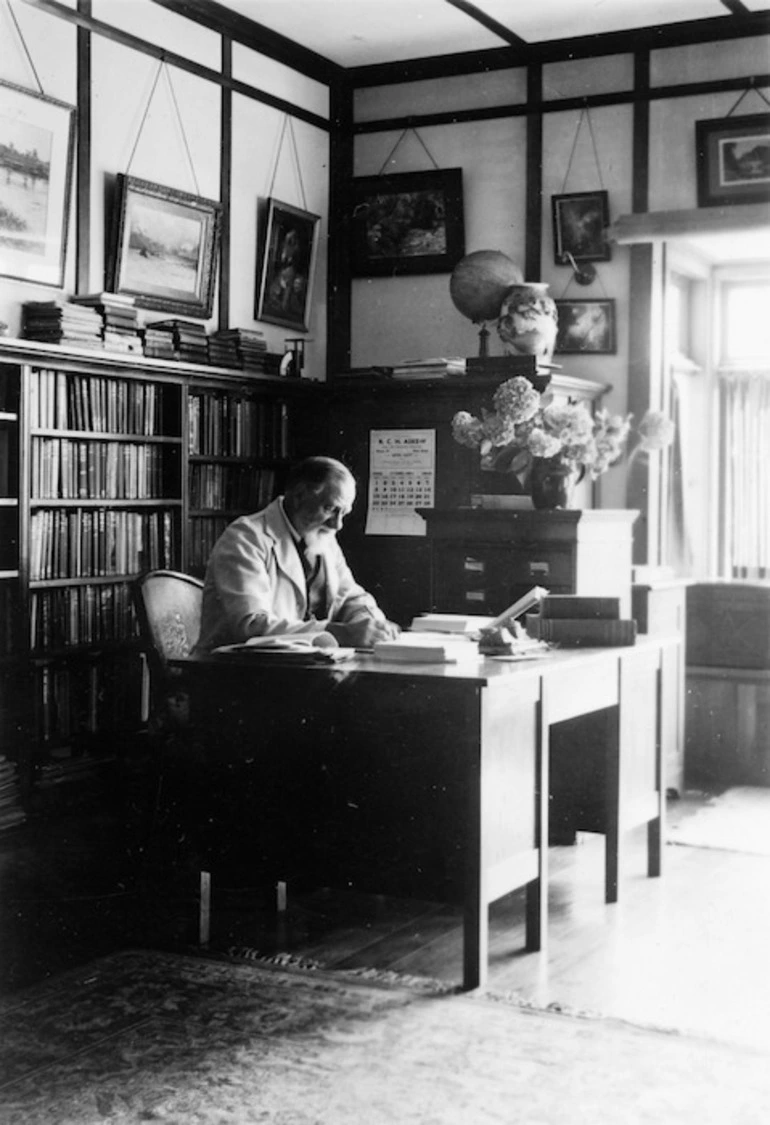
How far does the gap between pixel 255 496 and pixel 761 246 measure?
2839mm

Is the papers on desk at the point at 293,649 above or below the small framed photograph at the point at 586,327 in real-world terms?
below

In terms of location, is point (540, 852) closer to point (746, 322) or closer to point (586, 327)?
point (586, 327)

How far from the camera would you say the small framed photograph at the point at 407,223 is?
298 inches

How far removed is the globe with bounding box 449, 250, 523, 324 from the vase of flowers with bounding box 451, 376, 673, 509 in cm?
84

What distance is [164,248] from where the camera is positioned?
656cm

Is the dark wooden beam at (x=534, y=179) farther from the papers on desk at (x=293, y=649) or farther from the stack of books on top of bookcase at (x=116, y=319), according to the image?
the papers on desk at (x=293, y=649)

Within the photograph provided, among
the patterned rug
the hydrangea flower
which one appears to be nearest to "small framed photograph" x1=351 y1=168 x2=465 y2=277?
the hydrangea flower

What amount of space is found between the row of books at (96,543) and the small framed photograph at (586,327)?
2.29 metres

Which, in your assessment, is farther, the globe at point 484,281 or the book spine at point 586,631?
the globe at point 484,281

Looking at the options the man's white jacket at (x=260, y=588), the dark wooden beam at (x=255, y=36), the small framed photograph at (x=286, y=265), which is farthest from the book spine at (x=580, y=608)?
the dark wooden beam at (x=255, y=36)

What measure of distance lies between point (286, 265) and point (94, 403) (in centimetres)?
191

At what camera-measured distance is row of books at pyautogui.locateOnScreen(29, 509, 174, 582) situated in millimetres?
5754

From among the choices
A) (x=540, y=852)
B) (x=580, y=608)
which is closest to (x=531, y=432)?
(x=580, y=608)

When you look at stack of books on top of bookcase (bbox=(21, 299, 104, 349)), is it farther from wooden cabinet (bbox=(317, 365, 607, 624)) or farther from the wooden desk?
the wooden desk
